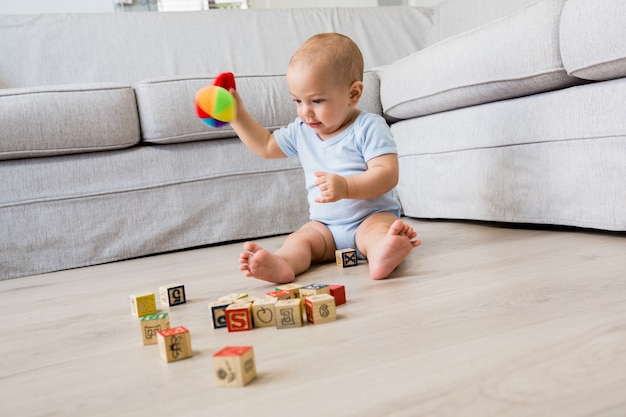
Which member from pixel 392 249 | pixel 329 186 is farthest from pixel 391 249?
pixel 329 186

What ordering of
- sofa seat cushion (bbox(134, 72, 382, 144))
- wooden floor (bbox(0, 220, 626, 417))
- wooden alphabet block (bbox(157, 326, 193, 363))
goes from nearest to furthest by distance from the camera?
wooden floor (bbox(0, 220, 626, 417))
wooden alphabet block (bbox(157, 326, 193, 363))
sofa seat cushion (bbox(134, 72, 382, 144))

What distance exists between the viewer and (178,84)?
1921 mm

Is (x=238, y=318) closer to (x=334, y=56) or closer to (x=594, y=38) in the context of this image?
(x=334, y=56)

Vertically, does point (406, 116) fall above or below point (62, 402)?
above

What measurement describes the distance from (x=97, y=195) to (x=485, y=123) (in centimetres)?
114

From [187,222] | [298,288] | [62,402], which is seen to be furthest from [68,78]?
[62,402]

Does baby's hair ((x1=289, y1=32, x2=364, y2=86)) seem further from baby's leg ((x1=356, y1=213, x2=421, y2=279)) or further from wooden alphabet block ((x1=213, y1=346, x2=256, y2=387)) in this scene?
wooden alphabet block ((x1=213, y1=346, x2=256, y2=387))

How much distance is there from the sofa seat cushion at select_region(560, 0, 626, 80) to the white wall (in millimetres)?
3491

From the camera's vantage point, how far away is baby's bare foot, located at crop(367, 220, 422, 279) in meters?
1.18

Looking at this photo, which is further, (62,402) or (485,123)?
(485,123)

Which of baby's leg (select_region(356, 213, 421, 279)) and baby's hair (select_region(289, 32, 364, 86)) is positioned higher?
baby's hair (select_region(289, 32, 364, 86))

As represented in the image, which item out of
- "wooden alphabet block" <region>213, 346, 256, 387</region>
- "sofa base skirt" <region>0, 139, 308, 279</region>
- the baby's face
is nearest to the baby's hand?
the baby's face

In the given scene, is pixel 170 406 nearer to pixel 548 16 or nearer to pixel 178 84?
pixel 548 16

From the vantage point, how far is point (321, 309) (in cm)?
95
